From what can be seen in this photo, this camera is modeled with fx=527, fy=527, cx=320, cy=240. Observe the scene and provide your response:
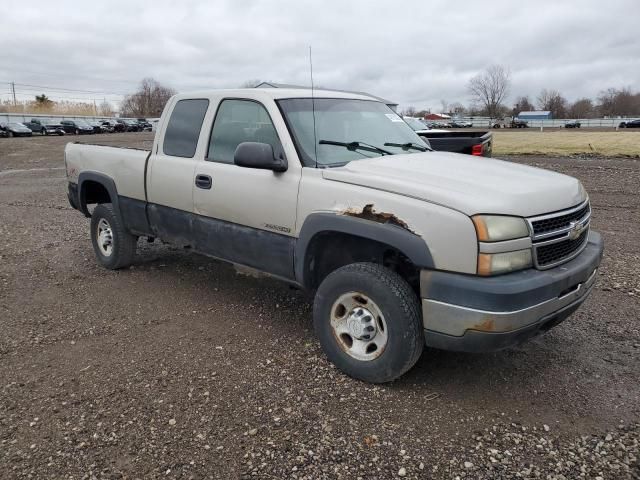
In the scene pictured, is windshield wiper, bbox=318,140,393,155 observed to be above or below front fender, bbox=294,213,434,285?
above

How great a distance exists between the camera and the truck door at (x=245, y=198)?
386 cm

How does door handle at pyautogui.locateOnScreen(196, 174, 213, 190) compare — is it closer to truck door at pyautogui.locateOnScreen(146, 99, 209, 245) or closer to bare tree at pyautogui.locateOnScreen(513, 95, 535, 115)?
truck door at pyautogui.locateOnScreen(146, 99, 209, 245)

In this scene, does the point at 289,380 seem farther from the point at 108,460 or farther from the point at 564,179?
the point at 564,179

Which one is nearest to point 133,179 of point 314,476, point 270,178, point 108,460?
point 270,178

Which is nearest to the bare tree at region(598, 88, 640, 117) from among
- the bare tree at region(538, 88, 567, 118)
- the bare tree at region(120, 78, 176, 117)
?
the bare tree at region(538, 88, 567, 118)

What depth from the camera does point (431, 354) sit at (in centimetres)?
398

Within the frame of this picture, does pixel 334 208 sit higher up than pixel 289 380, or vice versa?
pixel 334 208

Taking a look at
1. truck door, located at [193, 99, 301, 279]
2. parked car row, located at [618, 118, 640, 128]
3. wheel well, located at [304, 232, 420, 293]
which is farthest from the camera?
parked car row, located at [618, 118, 640, 128]

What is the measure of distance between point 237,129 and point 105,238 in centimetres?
260

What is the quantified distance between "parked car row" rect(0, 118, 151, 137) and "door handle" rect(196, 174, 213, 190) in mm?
47211

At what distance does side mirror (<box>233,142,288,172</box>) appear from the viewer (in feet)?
12.0

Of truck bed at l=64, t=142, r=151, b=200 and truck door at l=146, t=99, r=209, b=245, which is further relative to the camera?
truck bed at l=64, t=142, r=151, b=200

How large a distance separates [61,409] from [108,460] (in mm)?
666

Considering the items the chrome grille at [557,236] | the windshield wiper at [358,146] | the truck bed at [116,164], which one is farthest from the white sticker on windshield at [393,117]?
the truck bed at [116,164]
